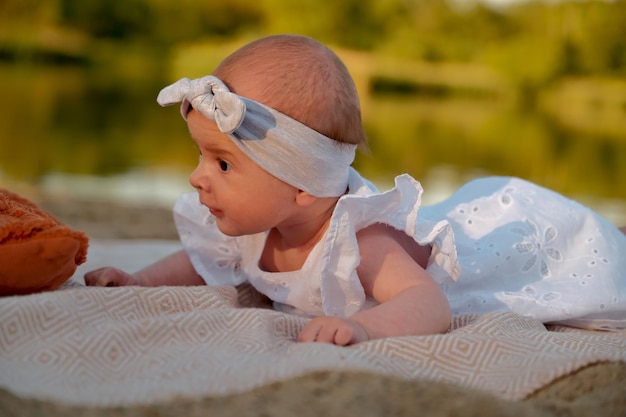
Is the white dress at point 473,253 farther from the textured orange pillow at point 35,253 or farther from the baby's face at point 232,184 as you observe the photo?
the textured orange pillow at point 35,253

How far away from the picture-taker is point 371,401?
3.91ft

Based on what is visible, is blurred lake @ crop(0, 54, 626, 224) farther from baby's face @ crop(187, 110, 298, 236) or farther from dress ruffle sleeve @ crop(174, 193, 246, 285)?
baby's face @ crop(187, 110, 298, 236)

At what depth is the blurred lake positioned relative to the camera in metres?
6.49

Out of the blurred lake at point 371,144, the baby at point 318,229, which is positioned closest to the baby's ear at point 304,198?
the baby at point 318,229

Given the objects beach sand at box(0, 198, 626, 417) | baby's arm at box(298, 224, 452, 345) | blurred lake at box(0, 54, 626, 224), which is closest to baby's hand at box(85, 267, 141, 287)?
baby's arm at box(298, 224, 452, 345)

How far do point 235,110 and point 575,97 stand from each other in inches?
740

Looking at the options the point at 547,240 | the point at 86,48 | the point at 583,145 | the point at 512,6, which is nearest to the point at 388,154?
the point at 583,145

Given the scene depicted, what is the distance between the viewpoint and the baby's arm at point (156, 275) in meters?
1.84

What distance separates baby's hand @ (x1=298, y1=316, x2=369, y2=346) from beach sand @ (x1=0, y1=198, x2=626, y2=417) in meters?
0.17

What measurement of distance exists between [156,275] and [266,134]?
20.5 inches

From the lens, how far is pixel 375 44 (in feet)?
73.7

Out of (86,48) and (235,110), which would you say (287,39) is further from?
(86,48)

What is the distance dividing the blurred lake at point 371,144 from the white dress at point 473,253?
3.61 metres

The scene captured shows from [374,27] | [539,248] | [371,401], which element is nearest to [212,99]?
[371,401]
